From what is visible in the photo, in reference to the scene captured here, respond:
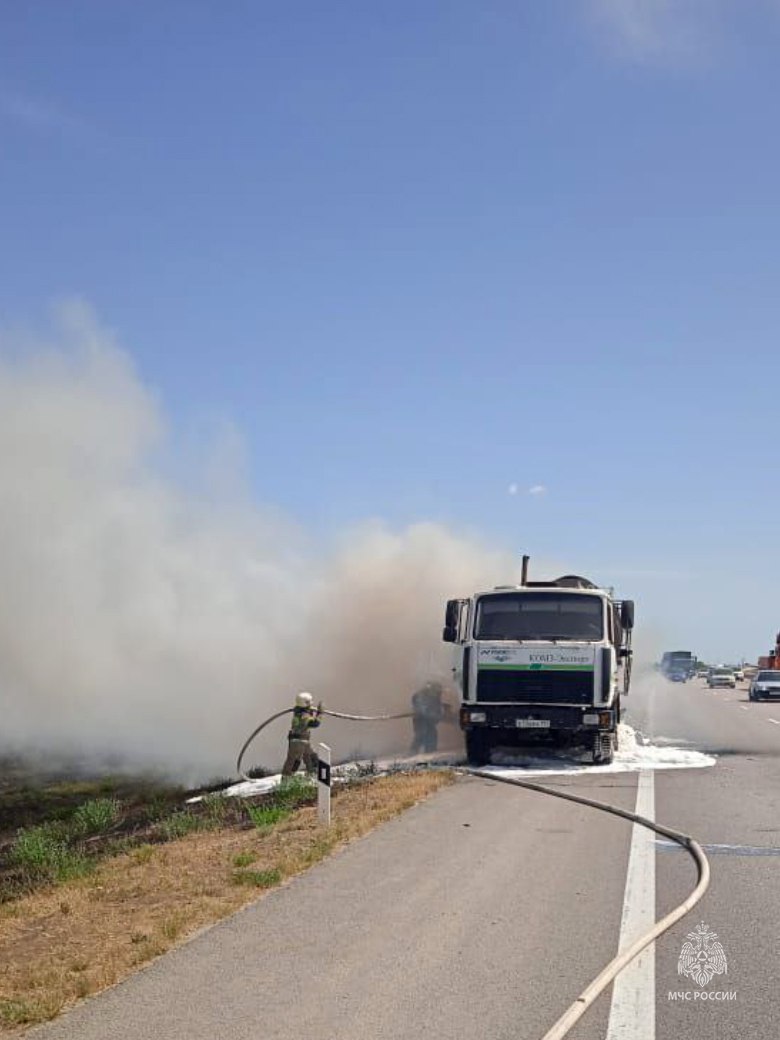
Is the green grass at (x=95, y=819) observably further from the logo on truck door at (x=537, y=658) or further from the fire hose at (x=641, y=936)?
the fire hose at (x=641, y=936)

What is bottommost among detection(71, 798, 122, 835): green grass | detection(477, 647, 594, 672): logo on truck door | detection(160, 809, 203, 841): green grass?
detection(71, 798, 122, 835): green grass

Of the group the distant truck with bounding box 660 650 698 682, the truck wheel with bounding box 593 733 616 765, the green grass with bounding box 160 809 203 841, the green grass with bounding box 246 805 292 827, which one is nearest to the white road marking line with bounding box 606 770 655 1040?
the green grass with bounding box 246 805 292 827

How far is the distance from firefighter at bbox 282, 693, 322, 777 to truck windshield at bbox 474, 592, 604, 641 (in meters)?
3.71

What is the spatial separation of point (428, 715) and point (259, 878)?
15.1m

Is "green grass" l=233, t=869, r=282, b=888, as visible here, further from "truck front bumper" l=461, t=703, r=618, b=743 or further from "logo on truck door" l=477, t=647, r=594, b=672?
"logo on truck door" l=477, t=647, r=594, b=672

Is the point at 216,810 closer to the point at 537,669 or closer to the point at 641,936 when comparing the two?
the point at 537,669

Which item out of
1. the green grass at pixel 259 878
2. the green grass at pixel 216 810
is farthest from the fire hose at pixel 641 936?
the green grass at pixel 216 810

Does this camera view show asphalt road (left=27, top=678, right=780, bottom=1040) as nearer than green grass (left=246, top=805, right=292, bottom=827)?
Yes

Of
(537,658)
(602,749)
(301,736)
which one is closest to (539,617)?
(537,658)

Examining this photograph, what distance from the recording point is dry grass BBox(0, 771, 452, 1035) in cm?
656

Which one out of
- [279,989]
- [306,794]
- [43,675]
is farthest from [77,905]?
[43,675]

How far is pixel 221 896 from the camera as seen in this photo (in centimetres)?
885

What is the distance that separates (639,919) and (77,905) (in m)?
4.48

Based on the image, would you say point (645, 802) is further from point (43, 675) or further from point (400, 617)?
point (43, 675)
